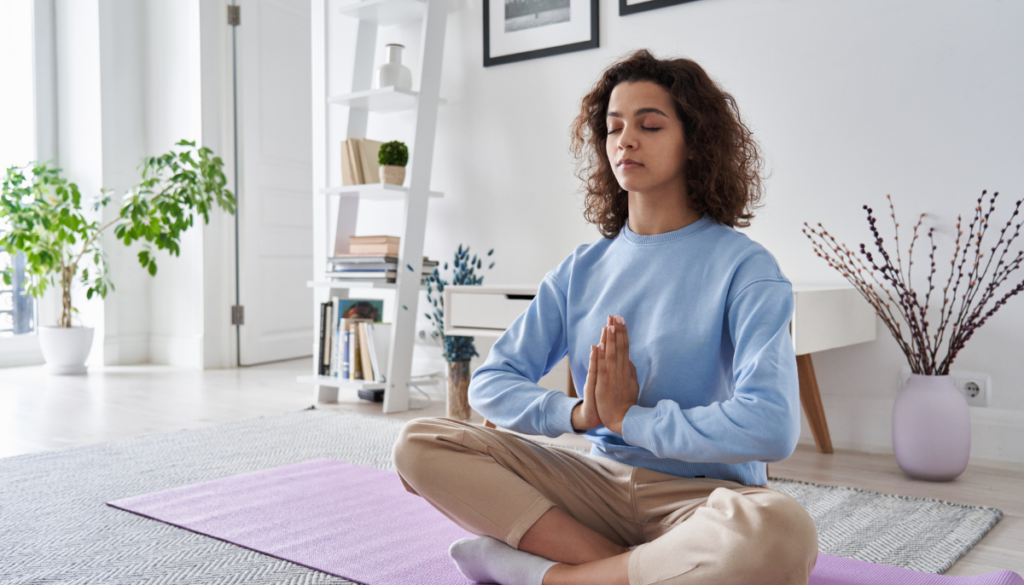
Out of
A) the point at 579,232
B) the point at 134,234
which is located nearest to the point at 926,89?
the point at 579,232

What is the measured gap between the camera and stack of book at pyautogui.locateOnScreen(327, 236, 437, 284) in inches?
118

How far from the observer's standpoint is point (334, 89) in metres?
3.48

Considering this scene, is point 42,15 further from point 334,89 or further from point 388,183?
point 388,183

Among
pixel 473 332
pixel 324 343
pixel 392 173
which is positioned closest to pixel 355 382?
pixel 324 343

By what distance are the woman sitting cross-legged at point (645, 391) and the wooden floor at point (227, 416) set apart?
64 cm

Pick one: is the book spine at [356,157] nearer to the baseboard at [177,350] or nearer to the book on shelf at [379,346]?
the book on shelf at [379,346]

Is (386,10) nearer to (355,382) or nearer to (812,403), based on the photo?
(355,382)

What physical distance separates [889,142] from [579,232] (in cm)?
104

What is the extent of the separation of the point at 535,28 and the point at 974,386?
188 cm

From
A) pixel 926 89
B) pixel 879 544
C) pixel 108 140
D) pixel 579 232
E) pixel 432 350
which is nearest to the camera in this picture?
pixel 879 544

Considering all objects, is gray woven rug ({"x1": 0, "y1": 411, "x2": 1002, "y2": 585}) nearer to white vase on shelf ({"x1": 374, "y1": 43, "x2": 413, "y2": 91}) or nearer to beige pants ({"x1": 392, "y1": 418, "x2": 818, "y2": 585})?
beige pants ({"x1": 392, "y1": 418, "x2": 818, "y2": 585})

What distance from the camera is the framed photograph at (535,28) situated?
2871 millimetres

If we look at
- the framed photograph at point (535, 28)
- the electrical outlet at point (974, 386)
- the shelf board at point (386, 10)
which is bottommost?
the electrical outlet at point (974, 386)

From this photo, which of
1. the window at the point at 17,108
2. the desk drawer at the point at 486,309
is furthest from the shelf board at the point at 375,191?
the window at the point at 17,108
